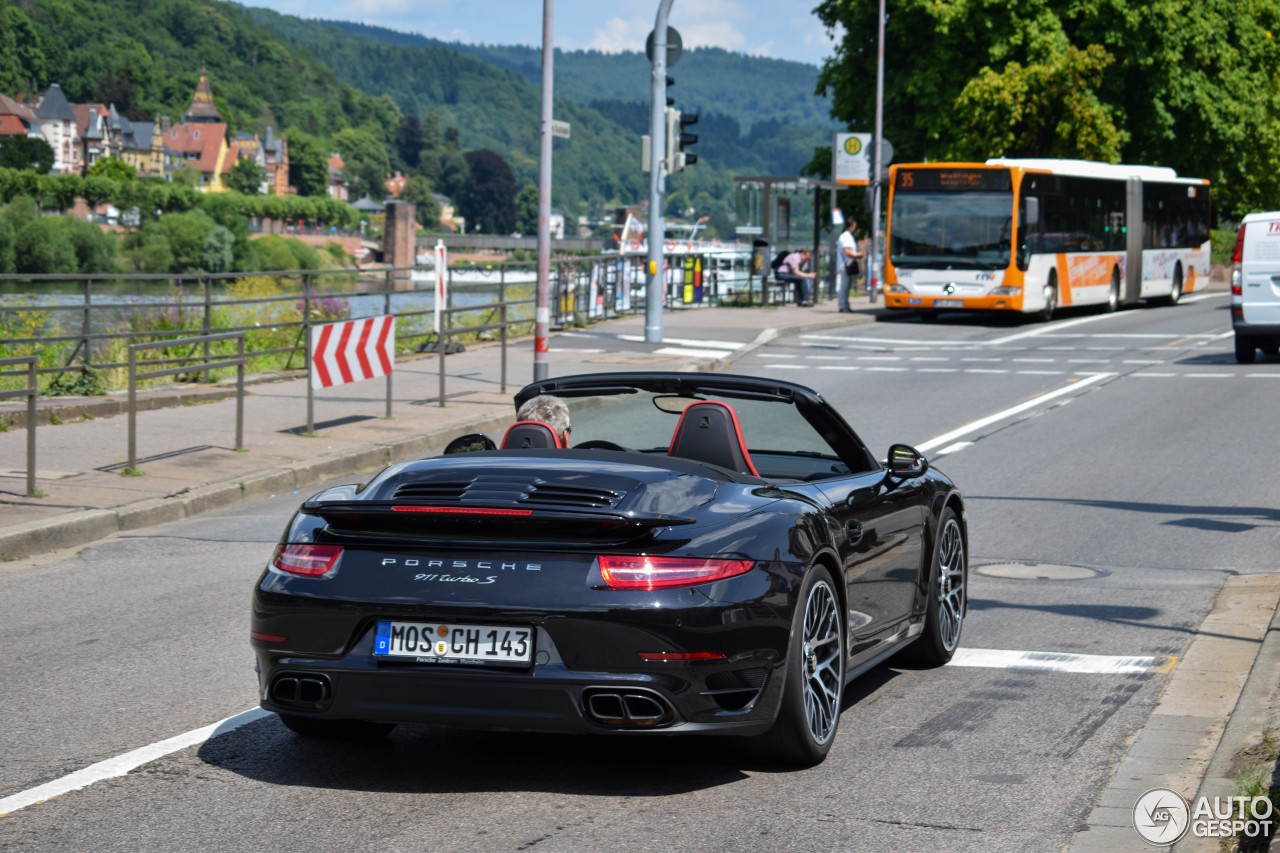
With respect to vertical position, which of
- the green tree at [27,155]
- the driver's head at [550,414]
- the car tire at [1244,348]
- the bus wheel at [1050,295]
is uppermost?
the green tree at [27,155]

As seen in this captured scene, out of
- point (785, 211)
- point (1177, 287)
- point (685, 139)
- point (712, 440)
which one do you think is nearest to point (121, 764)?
point (712, 440)

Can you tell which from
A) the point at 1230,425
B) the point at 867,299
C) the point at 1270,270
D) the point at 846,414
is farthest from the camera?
the point at 867,299

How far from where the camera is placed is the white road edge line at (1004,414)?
1501 cm

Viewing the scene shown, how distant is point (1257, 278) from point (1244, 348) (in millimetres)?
1608

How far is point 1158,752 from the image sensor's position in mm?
5230

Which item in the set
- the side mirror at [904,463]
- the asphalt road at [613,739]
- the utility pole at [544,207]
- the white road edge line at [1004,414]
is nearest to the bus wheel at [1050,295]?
the white road edge line at [1004,414]

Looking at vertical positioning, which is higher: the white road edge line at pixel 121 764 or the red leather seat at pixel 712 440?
the red leather seat at pixel 712 440

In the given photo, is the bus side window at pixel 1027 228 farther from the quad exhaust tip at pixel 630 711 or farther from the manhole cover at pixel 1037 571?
the quad exhaust tip at pixel 630 711

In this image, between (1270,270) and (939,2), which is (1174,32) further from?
(1270,270)

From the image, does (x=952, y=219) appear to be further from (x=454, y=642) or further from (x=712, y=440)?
(x=454, y=642)

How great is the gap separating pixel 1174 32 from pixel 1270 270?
2622 cm

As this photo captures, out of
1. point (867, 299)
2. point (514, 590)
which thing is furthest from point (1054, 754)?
point (867, 299)

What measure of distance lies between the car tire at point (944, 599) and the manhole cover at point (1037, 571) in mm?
2089

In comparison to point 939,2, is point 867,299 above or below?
below
